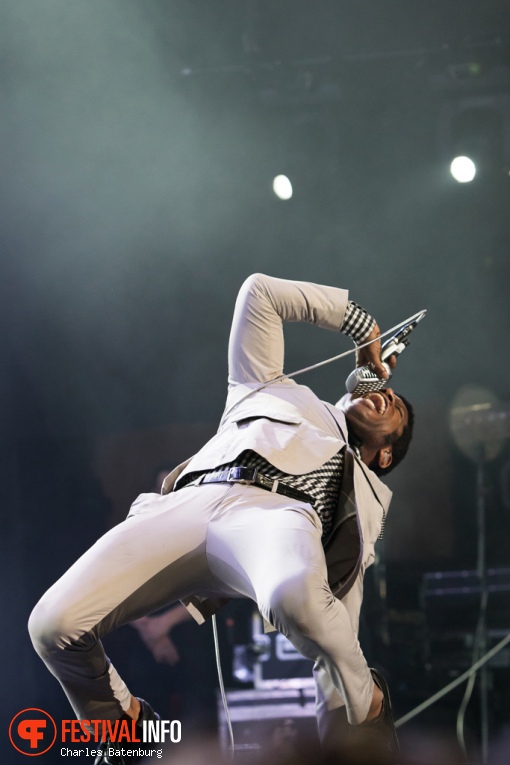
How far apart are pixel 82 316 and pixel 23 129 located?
98 centimetres

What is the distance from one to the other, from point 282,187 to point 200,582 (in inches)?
101

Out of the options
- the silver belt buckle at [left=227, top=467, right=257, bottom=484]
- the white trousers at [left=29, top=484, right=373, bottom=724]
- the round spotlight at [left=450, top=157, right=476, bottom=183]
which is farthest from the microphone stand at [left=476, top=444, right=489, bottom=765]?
the silver belt buckle at [left=227, top=467, right=257, bottom=484]

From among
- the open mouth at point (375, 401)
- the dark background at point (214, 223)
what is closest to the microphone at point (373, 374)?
the open mouth at point (375, 401)

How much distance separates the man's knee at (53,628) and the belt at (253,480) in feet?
1.66

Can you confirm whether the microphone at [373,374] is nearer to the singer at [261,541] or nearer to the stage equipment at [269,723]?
the singer at [261,541]

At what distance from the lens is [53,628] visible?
70.5 inches

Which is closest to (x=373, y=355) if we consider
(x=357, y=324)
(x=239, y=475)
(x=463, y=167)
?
(x=357, y=324)

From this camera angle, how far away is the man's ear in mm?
2523

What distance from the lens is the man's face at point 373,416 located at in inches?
96.4

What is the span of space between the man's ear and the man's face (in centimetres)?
3

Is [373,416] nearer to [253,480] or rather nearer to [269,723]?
[253,480]

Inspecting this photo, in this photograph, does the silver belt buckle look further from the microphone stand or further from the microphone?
the microphone stand

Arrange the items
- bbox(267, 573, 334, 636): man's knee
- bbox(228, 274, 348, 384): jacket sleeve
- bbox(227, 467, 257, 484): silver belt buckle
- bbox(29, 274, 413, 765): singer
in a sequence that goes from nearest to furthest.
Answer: bbox(267, 573, 334, 636): man's knee < bbox(29, 274, 413, 765): singer < bbox(227, 467, 257, 484): silver belt buckle < bbox(228, 274, 348, 384): jacket sleeve

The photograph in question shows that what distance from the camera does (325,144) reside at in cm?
397
